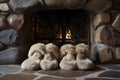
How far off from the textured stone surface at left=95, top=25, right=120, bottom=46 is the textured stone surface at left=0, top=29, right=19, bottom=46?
29.6 inches

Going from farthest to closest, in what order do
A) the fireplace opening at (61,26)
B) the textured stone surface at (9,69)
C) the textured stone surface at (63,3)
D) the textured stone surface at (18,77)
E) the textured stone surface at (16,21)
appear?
the fireplace opening at (61,26) → the textured stone surface at (16,21) → the textured stone surface at (63,3) → the textured stone surface at (9,69) → the textured stone surface at (18,77)

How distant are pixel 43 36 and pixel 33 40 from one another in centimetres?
12

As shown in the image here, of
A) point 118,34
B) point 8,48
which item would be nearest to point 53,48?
point 8,48

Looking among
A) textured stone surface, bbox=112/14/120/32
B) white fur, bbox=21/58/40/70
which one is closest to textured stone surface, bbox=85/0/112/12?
textured stone surface, bbox=112/14/120/32

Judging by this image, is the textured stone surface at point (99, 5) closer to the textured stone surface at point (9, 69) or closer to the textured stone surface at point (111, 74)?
the textured stone surface at point (111, 74)

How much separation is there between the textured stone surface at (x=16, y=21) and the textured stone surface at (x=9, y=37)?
1.9 inches

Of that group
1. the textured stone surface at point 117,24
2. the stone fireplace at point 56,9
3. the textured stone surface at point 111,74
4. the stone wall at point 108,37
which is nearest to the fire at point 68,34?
the stone fireplace at point 56,9

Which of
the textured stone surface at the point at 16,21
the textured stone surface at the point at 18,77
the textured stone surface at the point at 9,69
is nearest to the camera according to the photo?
the textured stone surface at the point at 18,77

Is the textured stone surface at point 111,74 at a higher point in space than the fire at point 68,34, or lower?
lower

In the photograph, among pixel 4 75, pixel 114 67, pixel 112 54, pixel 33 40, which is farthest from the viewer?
pixel 33 40

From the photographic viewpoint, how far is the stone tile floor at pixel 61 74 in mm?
1420

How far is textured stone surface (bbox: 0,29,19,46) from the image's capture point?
190 centimetres

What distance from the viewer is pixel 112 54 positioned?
1.91 m

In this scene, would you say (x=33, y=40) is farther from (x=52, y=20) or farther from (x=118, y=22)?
(x=118, y=22)
